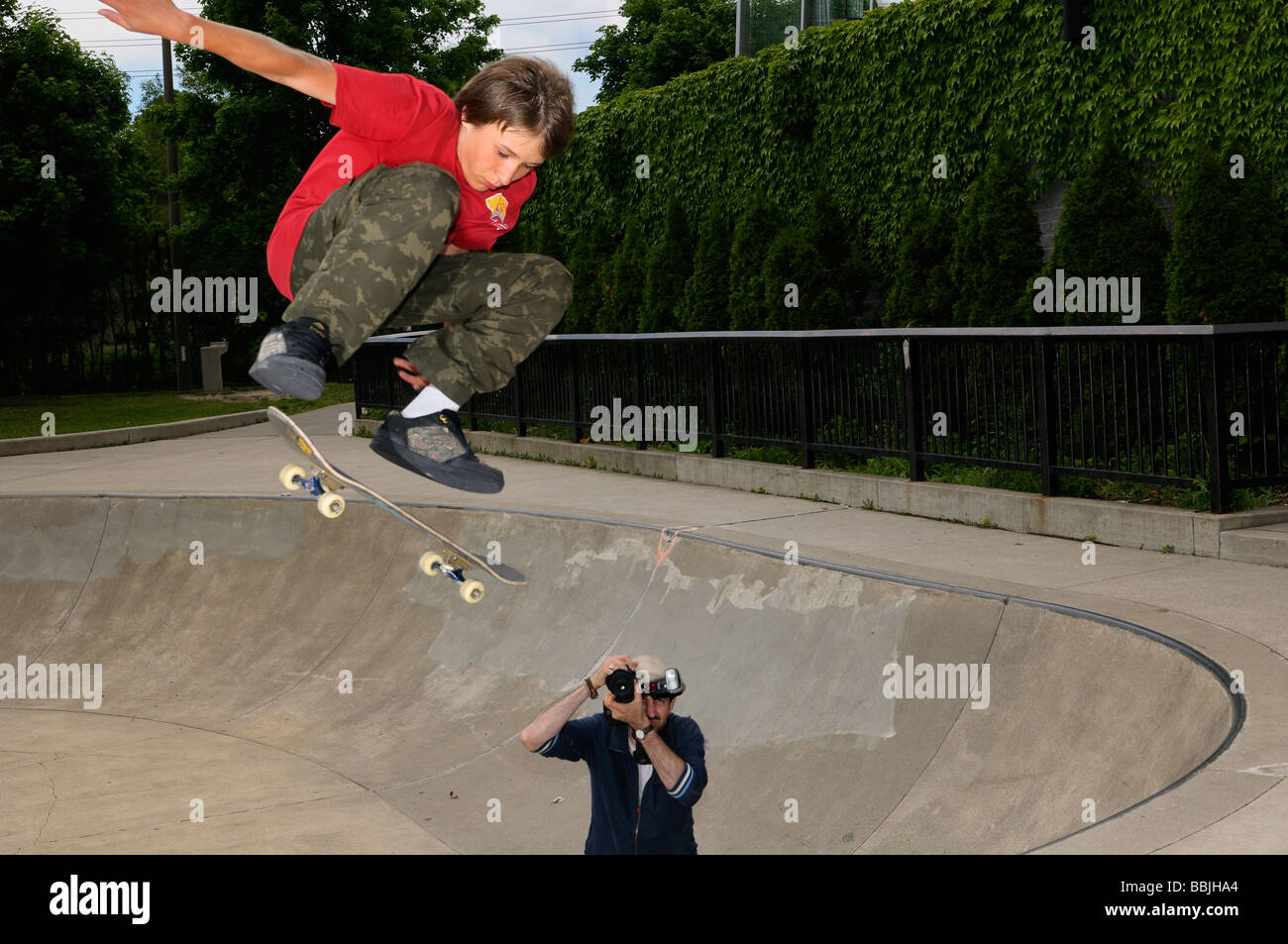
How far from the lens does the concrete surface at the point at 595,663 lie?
5238 mm

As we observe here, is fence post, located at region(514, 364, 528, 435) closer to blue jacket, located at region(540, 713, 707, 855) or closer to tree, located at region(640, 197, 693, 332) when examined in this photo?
tree, located at region(640, 197, 693, 332)

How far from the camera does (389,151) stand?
133 inches

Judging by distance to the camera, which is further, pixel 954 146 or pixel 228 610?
pixel 954 146

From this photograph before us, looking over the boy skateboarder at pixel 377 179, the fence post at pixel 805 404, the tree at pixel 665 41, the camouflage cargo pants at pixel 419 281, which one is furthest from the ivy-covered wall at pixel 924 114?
the tree at pixel 665 41

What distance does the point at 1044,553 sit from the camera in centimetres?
802

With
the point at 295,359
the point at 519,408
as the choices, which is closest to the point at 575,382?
the point at 519,408

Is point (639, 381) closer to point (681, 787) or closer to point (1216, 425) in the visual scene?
point (1216, 425)

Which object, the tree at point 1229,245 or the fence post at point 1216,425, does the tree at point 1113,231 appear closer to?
the tree at point 1229,245

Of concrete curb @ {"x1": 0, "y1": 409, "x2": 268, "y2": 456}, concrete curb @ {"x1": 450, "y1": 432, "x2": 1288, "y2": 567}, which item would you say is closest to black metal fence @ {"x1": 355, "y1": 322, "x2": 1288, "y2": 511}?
concrete curb @ {"x1": 450, "y1": 432, "x2": 1288, "y2": 567}

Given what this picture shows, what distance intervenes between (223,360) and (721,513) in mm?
20711

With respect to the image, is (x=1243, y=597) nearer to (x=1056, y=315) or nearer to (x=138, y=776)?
(x=1056, y=315)

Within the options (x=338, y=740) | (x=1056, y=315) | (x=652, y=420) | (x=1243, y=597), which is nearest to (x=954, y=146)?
(x=1056, y=315)

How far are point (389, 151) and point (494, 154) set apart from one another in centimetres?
31

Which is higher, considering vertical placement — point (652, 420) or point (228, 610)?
point (652, 420)
